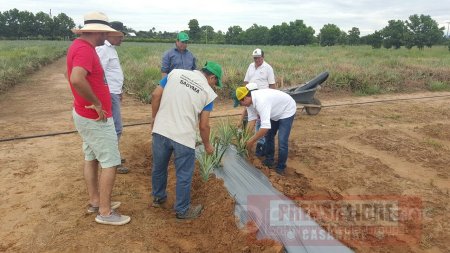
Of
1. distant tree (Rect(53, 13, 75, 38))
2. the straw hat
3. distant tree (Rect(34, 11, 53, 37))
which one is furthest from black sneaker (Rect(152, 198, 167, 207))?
distant tree (Rect(34, 11, 53, 37))

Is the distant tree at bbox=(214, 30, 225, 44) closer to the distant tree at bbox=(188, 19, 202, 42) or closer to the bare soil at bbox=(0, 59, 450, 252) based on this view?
the distant tree at bbox=(188, 19, 202, 42)

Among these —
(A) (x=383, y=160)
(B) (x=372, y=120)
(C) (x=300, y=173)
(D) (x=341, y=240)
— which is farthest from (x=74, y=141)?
(B) (x=372, y=120)

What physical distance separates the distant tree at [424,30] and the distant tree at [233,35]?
35667mm

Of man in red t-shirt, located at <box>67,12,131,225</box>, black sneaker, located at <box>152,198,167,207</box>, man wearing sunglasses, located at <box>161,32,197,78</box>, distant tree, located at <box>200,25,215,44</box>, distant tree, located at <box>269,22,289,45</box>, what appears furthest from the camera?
distant tree, located at <box>269,22,289,45</box>

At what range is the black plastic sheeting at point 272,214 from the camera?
262 cm

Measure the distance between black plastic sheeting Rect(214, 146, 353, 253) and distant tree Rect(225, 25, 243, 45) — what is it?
230 feet

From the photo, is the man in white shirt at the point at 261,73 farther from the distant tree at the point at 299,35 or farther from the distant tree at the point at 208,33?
the distant tree at the point at 299,35

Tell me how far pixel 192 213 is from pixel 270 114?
164 centimetres

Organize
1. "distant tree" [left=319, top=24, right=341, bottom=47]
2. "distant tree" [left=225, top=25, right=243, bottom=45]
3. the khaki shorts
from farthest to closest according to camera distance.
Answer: "distant tree" [left=225, top=25, right=243, bottom=45], "distant tree" [left=319, top=24, right=341, bottom=47], the khaki shorts

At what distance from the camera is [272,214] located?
2.97m

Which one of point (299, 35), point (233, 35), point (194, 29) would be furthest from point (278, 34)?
point (194, 29)

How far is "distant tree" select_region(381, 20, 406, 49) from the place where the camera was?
3998 centimetres

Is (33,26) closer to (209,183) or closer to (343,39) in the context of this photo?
(343,39)

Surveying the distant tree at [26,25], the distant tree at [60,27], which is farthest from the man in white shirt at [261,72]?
the distant tree at [26,25]
